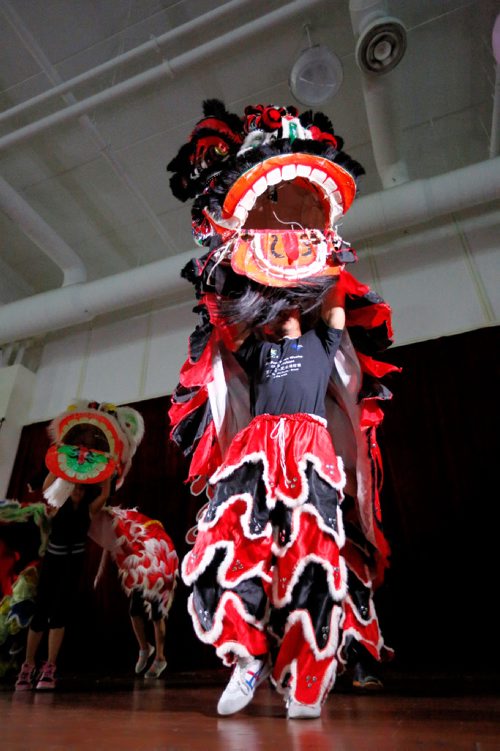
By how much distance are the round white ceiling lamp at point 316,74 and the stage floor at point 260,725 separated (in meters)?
3.17

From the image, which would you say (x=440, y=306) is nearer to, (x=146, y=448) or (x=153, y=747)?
(x=146, y=448)

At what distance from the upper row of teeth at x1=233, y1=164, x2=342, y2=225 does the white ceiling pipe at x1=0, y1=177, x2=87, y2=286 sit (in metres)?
3.46

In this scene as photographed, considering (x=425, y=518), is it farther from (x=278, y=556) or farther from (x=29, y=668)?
(x=29, y=668)

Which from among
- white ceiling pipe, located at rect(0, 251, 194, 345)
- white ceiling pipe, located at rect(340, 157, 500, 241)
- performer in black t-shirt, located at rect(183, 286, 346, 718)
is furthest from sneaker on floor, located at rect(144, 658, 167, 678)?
white ceiling pipe, located at rect(340, 157, 500, 241)

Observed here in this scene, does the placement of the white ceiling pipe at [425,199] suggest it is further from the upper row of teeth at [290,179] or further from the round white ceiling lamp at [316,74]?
the upper row of teeth at [290,179]

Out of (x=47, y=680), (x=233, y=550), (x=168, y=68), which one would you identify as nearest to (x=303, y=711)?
(x=233, y=550)

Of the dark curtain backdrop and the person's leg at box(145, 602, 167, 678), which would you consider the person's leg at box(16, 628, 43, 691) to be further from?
the dark curtain backdrop

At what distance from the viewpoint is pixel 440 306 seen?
388 centimetres

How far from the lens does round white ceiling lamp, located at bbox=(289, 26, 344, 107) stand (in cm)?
299

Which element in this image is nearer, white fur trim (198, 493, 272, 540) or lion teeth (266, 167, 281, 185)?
white fur trim (198, 493, 272, 540)

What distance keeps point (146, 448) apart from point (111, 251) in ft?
7.62

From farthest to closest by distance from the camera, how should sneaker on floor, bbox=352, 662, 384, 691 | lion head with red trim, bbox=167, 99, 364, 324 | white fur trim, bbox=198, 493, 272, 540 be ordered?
sneaker on floor, bbox=352, 662, 384, 691 → lion head with red trim, bbox=167, 99, 364, 324 → white fur trim, bbox=198, 493, 272, 540

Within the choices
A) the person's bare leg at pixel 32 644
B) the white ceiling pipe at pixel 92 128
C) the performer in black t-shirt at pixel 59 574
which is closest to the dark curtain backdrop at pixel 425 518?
the performer in black t-shirt at pixel 59 574

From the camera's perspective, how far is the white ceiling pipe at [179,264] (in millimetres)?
3549
